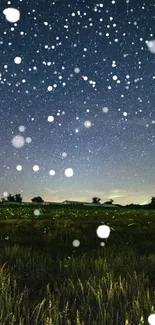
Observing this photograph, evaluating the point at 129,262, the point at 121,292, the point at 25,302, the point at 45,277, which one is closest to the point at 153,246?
the point at 129,262

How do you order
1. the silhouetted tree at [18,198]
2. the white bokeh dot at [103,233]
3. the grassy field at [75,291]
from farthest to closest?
1. the silhouetted tree at [18,198]
2. the white bokeh dot at [103,233]
3. the grassy field at [75,291]

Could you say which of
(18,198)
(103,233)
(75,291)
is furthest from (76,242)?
(18,198)

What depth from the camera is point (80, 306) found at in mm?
3613

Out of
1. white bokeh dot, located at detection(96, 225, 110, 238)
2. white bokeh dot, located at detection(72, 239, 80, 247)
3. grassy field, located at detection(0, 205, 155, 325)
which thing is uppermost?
white bokeh dot, located at detection(96, 225, 110, 238)

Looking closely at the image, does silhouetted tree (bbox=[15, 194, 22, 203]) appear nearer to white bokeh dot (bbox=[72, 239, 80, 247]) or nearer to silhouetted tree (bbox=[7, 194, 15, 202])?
silhouetted tree (bbox=[7, 194, 15, 202])

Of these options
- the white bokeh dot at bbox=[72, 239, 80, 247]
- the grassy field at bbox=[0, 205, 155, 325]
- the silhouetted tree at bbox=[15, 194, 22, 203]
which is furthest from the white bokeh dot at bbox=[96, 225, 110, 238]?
the silhouetted tree at bbox=[15, 194, 22, 203]

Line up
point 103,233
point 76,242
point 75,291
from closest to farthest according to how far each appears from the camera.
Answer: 1. point 75,291
2. point 76,242
3. point 103,233

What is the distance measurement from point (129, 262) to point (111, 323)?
2.78 meters

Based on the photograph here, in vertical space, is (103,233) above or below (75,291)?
above

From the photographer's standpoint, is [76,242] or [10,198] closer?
[76,242]

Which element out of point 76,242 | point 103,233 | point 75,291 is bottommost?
point 75,291

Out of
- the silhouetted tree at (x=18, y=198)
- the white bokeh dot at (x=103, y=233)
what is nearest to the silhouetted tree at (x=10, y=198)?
the silhouetted tree at (x=18, y=198)

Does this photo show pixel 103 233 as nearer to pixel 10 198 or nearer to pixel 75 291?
pixel 75 291

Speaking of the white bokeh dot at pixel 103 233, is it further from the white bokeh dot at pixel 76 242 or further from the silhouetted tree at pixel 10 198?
the silhouetted tree at pixel 10 198
